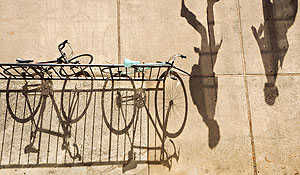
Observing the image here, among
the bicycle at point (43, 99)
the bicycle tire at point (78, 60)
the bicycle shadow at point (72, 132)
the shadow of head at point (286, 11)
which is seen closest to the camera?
the bicycle shadow at point (72, 132)

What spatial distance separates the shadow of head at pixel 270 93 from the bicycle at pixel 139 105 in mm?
1851

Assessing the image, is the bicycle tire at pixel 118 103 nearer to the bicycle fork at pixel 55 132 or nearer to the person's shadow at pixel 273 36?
the bicycle fork at pixel 55 132

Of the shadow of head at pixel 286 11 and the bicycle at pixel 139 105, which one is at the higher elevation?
the shadow of head at pixel 286 11

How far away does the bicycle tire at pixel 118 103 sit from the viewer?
426 centimetres

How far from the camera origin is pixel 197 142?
4297 mm

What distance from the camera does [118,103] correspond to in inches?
173

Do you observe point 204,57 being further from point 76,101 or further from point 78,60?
point 76,101

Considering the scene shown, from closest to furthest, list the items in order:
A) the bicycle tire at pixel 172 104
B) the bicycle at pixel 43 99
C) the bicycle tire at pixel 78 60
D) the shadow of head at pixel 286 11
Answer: the bicycle at pixel 43 99 < the bicycle tire at pixel 172 104 < the bicycle tire at pixel 78 60 < the shadow of head at pixel 286 11

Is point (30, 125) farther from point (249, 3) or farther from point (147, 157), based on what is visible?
point (249, 3)

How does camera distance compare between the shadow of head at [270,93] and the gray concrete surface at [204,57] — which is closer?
the gray concrete surface at [204,57]

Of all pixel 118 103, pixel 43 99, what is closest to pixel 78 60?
pixel 43 99

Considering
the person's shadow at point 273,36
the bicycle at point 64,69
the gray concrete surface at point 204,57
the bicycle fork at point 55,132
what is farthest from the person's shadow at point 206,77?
the bicycle fork at point 55,132

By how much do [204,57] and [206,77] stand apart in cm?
50

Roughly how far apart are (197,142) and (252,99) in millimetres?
1606
